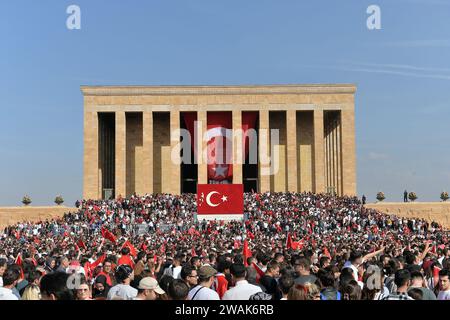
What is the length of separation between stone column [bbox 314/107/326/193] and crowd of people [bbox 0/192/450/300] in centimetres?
1068

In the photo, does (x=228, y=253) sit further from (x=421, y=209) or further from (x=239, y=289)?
(x=421, y=209)

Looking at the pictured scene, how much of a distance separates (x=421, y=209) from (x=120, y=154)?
28.9 meters

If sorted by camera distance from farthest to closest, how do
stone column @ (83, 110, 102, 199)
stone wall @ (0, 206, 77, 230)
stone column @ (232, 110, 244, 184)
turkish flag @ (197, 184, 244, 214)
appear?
stone column @ (83, 110, 102, 199) → stone column @ (232, 110, 244, 184) → stone wall @ (0, 206, 77, 230) → turkish flag @ (197, 184, 244, 214)

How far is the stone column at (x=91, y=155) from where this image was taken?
5797cm

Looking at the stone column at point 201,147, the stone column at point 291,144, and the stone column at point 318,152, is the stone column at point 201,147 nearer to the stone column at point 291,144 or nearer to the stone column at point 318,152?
the stone column at point 291,144

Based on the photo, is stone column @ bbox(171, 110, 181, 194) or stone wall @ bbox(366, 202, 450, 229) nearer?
stone wall @ bbox(366, 202, 450, 229)

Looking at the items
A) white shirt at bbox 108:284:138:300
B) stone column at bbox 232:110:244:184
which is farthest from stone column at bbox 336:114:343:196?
white shirt at bbox 108:284:138:300

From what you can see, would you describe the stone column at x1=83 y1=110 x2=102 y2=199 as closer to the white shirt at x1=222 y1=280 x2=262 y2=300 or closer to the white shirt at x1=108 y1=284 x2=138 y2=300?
the white shirt at x1=108 y1=284 x2=138 y2=300

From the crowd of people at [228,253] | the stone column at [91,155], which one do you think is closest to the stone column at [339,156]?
the crowd of people at [228,253]

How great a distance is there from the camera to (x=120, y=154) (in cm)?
5881

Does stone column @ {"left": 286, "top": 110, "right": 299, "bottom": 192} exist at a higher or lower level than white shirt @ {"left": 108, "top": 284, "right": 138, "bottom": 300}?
higher

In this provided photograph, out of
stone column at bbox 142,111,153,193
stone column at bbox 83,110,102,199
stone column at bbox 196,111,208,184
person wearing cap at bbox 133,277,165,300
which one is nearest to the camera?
person wearing cap at bbox 133,277,165,300

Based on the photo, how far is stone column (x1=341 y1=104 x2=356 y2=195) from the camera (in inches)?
2287
